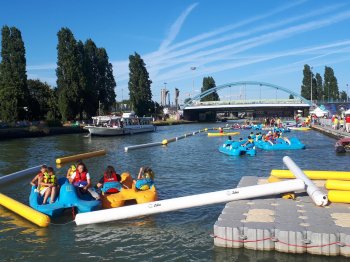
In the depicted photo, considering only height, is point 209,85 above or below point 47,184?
above

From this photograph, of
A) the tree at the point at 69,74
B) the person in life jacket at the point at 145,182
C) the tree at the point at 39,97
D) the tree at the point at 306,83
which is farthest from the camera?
the tree at the point at 306,83

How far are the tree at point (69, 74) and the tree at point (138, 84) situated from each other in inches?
1140

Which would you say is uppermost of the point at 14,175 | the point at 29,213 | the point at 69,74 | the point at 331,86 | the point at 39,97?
the point at 69,74

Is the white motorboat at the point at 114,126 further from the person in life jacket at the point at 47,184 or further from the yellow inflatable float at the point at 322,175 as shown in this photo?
the yellow inflatable float at the point at 322,175

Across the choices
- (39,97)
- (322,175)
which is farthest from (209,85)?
(322,175)

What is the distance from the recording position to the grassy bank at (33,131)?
5971cm

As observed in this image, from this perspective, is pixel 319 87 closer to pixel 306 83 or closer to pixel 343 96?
pixel 306 83

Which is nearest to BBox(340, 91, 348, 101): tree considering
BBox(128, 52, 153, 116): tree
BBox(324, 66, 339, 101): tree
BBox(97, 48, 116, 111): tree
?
BBox(324, 66, 339, 101): tree

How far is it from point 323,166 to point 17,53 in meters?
60.5

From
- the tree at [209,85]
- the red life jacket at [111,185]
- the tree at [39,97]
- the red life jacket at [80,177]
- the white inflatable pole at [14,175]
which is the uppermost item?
the tree at [209,85]

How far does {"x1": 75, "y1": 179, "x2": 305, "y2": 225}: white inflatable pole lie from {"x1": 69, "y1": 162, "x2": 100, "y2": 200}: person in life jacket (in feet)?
6.08

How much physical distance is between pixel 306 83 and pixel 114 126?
87.7m

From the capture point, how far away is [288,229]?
956cm

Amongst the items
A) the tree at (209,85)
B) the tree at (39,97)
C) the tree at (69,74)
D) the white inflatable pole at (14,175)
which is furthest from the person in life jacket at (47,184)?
the tree at (209,85)
